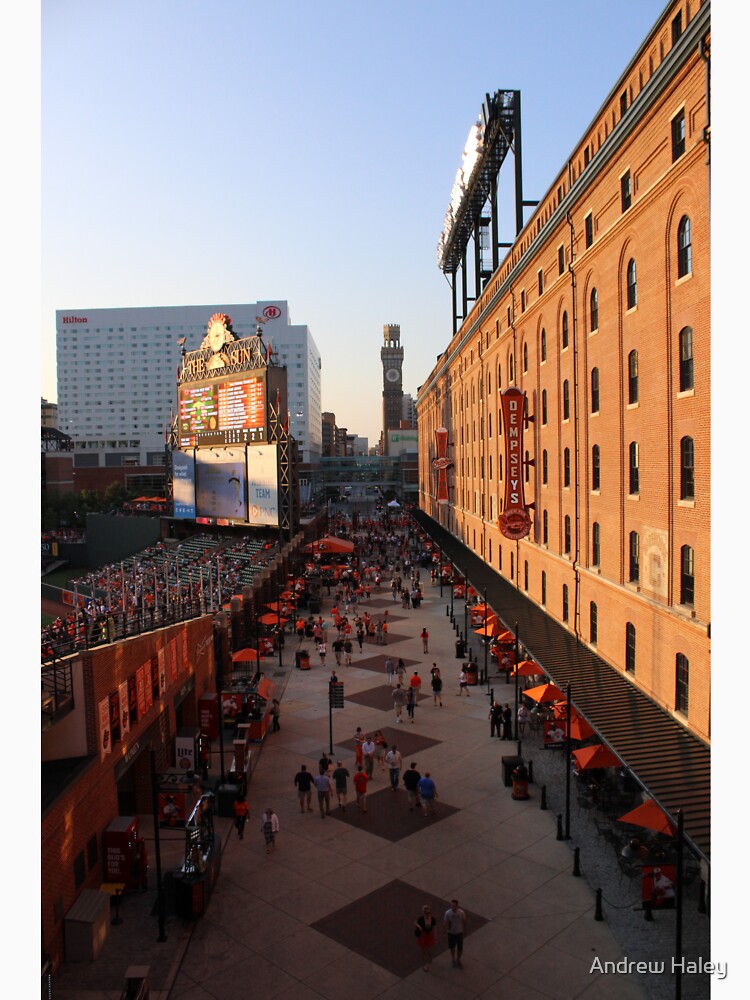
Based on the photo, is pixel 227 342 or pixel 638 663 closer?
pixel 638 663

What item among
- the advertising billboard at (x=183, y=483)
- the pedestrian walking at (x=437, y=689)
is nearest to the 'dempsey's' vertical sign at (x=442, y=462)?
the advertising billboard at (x=183, y=483)

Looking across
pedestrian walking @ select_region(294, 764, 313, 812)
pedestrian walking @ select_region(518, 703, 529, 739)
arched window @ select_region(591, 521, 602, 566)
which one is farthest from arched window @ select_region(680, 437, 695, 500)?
pedestrian walking @ select_region(294, 764, 313, 812)

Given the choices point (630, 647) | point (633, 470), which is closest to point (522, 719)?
point (630, 647)

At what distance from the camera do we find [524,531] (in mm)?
31000

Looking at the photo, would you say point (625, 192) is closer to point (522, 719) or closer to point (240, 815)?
point (522, 719)

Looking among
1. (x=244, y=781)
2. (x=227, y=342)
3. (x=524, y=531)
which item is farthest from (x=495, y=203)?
(x=244, y=781)

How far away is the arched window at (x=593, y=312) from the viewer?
25184 mm

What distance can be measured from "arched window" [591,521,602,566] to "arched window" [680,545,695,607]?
6891 millimetres

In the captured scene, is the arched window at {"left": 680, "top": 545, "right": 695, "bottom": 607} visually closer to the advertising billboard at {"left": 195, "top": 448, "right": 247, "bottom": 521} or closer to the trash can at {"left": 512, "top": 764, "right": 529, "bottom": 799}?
the trash can at {"left": 512, "top": 764, "right": 529, "bottom": 799}

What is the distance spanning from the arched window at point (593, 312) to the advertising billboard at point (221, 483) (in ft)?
112

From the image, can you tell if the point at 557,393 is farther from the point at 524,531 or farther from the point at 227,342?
the point at 227,342

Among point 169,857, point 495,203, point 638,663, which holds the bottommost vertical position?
point 169,857

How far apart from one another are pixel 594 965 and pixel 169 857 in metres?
9.90

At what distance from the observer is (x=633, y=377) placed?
21.7 meters
